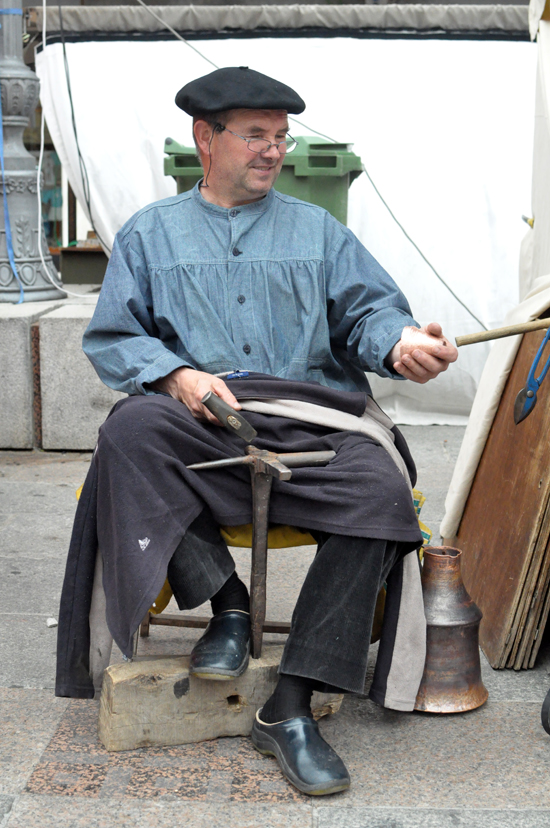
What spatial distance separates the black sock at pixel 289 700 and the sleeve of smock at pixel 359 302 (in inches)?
31.3

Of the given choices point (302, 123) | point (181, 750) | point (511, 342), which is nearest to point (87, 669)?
point (181, 750)

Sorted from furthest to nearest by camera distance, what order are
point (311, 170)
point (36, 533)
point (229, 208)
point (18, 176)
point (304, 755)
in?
point (18, 176) → point (311, 170) → point (36, 533) → point (229, 208) → point (304, 755)

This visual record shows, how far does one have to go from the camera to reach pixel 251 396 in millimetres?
2271

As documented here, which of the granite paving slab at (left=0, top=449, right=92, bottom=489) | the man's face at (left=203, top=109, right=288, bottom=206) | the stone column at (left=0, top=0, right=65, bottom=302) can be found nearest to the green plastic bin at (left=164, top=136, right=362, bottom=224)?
the stone column at (left=0, top=0, right=65, bottom=302)

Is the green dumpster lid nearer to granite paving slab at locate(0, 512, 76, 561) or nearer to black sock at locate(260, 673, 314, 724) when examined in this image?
granite paving slab at locate(0, 512, 76, 561)

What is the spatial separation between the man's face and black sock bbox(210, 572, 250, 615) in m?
1.03

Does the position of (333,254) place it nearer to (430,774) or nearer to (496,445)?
(496,445)

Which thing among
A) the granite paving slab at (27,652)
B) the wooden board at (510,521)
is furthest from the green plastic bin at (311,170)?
the granite paving slab at (27,652)

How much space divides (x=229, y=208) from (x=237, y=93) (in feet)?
1.00

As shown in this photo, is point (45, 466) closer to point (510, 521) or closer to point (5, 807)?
point (510, 521)

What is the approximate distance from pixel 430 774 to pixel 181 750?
573 millimetres

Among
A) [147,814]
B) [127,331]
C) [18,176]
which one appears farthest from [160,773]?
[18,176]

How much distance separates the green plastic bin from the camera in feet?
15.2

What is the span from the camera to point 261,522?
210cm
